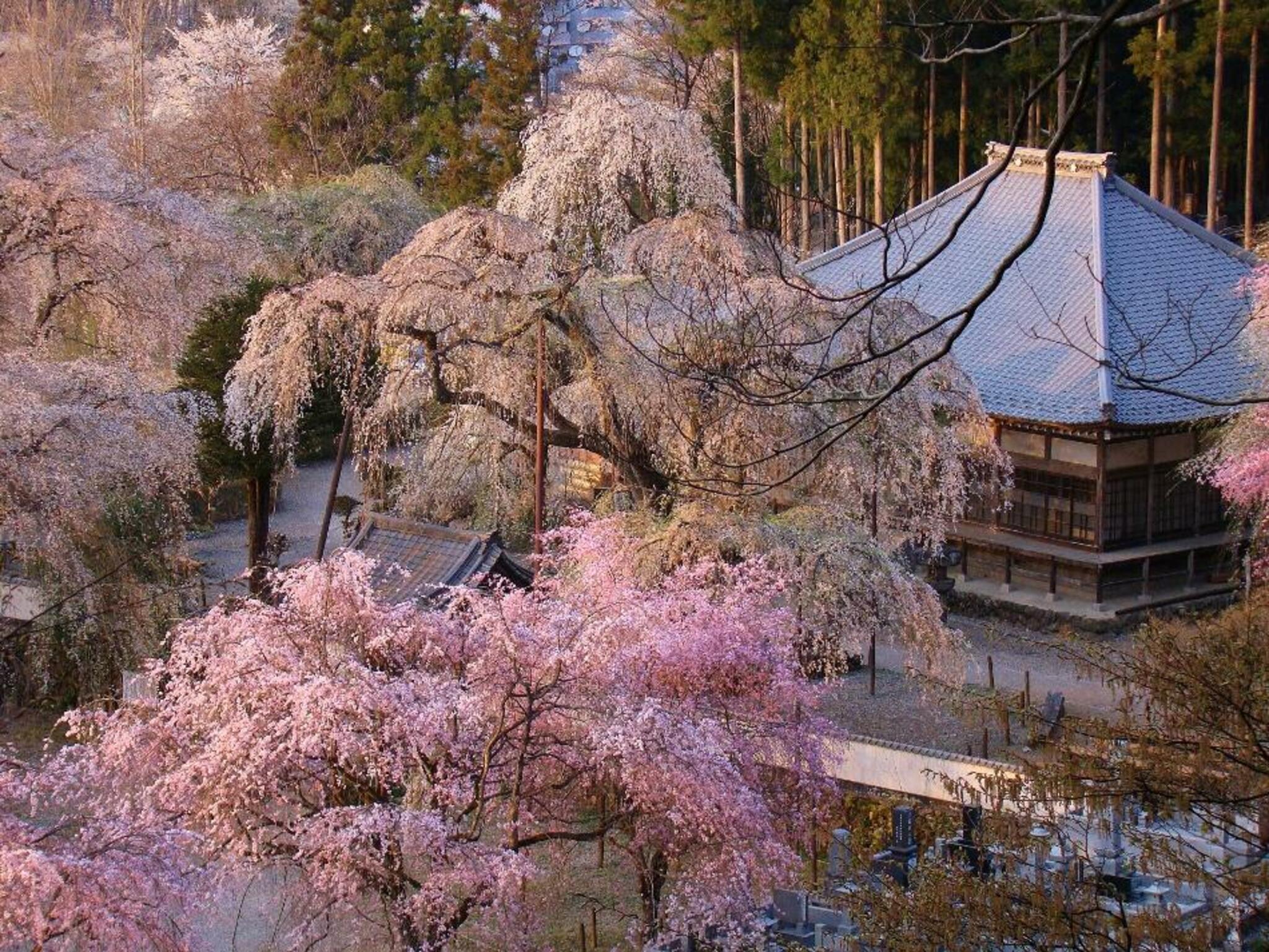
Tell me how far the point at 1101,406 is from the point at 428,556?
7.40m

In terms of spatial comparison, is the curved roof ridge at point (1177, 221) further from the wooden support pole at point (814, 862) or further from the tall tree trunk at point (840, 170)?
the wooden support pole at point (814, 862)

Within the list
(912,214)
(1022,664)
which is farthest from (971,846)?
(912,214)

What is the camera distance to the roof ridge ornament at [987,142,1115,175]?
1962cm

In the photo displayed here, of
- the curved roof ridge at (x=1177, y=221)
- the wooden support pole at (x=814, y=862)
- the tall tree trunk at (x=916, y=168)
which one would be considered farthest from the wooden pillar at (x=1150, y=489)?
the tall tree trunk at (x=916, y=168)

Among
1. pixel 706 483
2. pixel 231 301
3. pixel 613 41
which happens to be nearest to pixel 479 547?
pixel 706 483

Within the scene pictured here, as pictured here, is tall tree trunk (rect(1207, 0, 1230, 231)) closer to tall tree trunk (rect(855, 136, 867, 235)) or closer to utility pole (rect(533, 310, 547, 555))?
tall tree trunk (rect(855, 136, 867, 235))

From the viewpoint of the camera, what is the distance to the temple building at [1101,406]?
58.1 feet

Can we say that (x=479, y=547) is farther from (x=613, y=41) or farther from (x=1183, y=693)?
(x=613, y=41)

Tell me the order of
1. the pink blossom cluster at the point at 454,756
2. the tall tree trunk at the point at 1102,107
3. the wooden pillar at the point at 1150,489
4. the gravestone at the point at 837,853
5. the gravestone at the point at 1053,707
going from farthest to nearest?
the tall tree trunk at the point at 1102,107 → the wooden pillar at the point at 1150,489 → the gravestone at the point at 1053,707 → the gravestone at the point at 837,853 → the pink blossom cluster at the point at 454,756

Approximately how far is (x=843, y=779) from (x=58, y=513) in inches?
273

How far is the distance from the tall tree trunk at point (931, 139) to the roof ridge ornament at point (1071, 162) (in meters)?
5.49

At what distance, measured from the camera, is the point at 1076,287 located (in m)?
18.9

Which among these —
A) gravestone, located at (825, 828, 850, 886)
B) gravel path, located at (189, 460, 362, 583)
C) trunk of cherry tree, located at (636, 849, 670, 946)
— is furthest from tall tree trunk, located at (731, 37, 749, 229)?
trunk of cherry tree, located at (636, 849, 670, 946)

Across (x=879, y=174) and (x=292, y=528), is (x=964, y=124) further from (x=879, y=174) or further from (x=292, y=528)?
(x=292, y=528)
